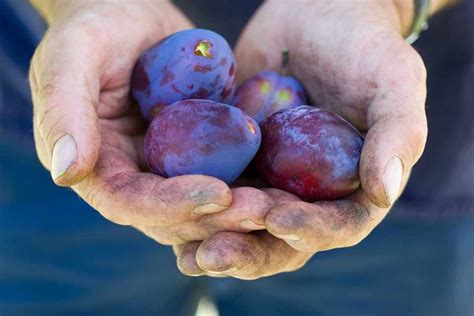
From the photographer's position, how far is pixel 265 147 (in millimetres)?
805

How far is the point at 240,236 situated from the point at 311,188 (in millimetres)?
120

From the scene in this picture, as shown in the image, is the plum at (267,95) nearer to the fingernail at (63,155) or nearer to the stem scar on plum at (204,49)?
the stem scar on plum at (204,49)

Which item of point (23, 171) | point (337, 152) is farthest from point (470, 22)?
point (23, 171)

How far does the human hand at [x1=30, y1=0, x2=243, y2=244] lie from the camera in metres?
0.69

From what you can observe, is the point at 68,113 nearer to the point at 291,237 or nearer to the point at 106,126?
the point at 106,126

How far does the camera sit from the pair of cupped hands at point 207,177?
69 centimetres

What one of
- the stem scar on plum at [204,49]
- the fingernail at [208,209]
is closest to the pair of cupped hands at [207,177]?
the fingernail at [208,209]

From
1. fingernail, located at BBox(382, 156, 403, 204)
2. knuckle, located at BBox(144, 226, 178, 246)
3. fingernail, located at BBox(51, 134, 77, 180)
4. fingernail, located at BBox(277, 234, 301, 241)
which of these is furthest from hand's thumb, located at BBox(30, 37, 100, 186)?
fingernail, located at BBox(382, 156, 403, 204)

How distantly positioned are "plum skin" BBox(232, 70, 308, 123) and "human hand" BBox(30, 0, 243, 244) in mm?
187

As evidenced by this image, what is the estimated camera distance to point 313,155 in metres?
0.75

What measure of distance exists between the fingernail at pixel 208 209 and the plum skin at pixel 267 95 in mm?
317

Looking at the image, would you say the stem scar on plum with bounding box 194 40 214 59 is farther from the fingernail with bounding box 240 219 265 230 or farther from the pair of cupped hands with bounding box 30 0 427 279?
the fingernail with bounding box 240 219 265 230

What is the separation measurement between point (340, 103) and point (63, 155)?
488 millimetres

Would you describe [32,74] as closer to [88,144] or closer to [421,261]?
[88,144]
